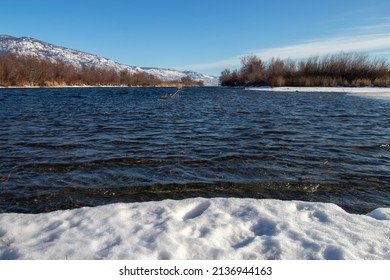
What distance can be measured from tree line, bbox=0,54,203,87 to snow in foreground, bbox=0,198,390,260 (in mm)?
98385

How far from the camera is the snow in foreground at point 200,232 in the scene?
126 inches

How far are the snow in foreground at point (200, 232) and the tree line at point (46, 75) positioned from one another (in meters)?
98.4

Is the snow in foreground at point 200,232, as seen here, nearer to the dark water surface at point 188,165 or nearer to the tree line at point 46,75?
the dark water surface at point 188,165

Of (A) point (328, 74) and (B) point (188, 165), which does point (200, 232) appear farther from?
(A) point (328, 74)

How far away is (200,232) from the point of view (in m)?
3.76

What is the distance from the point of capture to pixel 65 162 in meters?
7.71

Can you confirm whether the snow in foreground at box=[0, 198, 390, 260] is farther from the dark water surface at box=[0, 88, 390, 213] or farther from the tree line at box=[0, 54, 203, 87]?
the tree line at box=[0, 54, 203, 87]

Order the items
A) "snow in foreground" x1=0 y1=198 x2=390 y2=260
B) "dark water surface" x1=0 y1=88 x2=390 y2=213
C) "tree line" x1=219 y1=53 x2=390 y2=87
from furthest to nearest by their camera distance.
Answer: "tree line" x1=219 y1=53 x2=390 y2=87, "dark water surface" x1=0 y1=88 x2=390 y2=213, "snow in foreground" x1=0 y1=198 x2=390 y2=260

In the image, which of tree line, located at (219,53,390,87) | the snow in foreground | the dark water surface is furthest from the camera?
tree line, located at (219,53,390,87)

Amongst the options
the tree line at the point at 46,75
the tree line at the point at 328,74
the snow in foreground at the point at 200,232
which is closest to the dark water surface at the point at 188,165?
the snow in foreground at the point at 200,232

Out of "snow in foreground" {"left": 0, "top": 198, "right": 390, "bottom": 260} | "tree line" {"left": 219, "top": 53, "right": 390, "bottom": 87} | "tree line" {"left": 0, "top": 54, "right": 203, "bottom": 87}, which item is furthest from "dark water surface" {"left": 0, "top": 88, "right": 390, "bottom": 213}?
"tree line" {"left": 0, "top": 54, "right": 203, "bottom": 87}

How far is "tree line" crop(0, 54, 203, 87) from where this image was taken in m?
88.1
